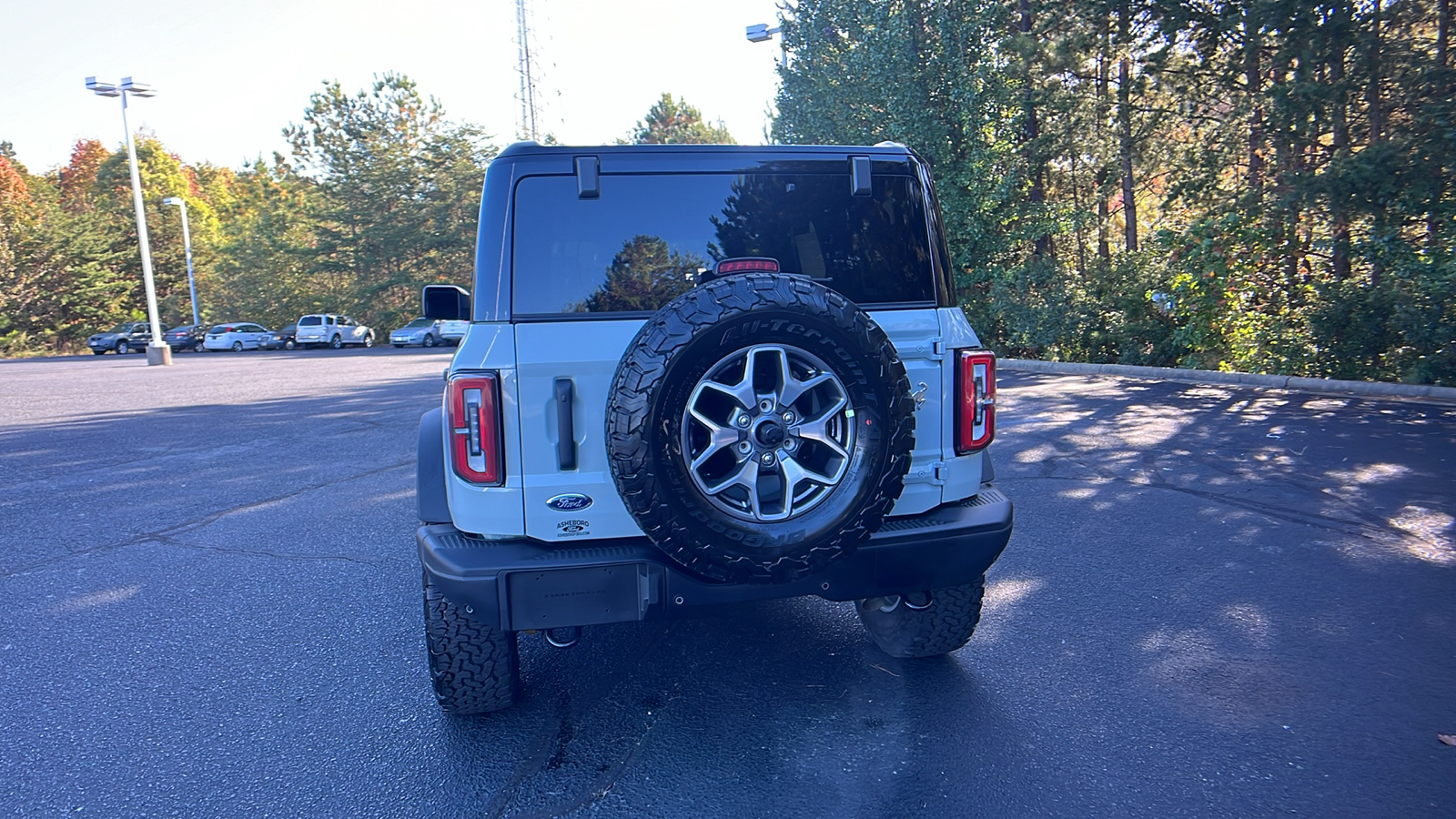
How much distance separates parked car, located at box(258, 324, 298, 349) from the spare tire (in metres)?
46.1

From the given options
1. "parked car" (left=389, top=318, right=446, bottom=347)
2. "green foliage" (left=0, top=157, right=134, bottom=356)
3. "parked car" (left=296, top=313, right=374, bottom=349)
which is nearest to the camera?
"parked car" (left=389, top=318, right=446, bottom=347)

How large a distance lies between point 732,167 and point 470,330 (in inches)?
45.6

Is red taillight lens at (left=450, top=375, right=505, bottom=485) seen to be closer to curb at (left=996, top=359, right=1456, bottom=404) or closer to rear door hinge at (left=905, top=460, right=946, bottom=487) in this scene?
rear door hinge at (left=905, top=460, right=946, bottom=487)

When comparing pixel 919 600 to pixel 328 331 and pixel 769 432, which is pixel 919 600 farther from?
pixel 328 331

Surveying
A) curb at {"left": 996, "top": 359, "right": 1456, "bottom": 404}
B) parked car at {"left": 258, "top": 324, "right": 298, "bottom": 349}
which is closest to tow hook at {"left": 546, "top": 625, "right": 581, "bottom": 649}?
curb at {"left": 996, "top": 359, "right": 1456, "bottom": 404}

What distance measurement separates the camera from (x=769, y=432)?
2.89 metres

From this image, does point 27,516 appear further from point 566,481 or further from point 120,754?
point 566,481

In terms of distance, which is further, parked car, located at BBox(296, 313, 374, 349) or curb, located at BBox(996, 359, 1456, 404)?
parked car, located at BBox(296, 313, 374, 349)

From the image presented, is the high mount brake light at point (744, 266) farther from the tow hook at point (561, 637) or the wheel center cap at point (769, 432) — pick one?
the tow hook at point (561, 637)

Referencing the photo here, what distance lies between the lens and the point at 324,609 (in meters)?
4.74

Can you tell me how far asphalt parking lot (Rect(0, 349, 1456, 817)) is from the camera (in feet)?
9.51

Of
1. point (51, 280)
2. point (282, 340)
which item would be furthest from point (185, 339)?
point (51, 280)

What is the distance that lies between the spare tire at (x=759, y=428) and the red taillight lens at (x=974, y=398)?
512 mm

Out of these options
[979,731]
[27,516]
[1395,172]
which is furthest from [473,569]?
[1395,172]
